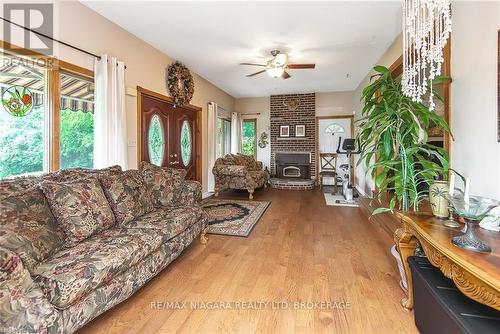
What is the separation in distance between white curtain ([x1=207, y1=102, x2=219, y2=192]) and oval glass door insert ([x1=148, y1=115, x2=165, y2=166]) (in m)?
1.69

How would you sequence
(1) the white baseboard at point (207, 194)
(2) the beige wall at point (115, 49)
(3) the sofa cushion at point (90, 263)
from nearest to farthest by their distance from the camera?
(3) the sofa cushion at point (90, 263), (2) the beige wall at point (115, 49), (1) the white baseboard at point (207, 194)

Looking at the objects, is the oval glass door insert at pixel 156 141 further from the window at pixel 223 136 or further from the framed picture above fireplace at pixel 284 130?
the framed picture above fireplace at pixel 284 130

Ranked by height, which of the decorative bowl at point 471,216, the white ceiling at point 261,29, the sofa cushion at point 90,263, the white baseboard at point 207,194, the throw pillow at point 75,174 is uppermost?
the white ceiling at point 261,29

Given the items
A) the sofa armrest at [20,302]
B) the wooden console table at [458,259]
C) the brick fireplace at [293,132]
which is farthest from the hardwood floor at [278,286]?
the brick fireplace at [293,132]

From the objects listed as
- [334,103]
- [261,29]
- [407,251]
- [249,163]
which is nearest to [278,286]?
[407,251]

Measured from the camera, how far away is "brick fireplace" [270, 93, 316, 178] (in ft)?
24.5

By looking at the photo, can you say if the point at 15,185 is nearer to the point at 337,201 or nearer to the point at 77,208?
the point at 77,208

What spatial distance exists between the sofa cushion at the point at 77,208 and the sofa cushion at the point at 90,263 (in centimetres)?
8

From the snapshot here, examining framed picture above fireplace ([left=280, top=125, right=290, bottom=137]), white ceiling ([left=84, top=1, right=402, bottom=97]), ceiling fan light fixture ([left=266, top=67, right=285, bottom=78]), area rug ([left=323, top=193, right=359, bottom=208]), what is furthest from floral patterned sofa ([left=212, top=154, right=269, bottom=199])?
ceiling fan light fixture ([left=266, top=67, right=285, bottom=78])

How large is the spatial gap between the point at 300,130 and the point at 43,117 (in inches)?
244

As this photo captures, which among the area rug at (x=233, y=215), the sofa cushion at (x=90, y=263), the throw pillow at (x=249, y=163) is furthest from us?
the throw pillow at (x=249, y=163)

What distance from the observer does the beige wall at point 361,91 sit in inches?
137

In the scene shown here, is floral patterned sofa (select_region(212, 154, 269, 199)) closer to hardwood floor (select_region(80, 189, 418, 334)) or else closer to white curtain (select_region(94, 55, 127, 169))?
hardwood floor (select_region(80, 189, 418, 334))

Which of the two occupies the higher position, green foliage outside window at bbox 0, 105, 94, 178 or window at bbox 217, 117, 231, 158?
window at bbox 217, 117, 231, 158
